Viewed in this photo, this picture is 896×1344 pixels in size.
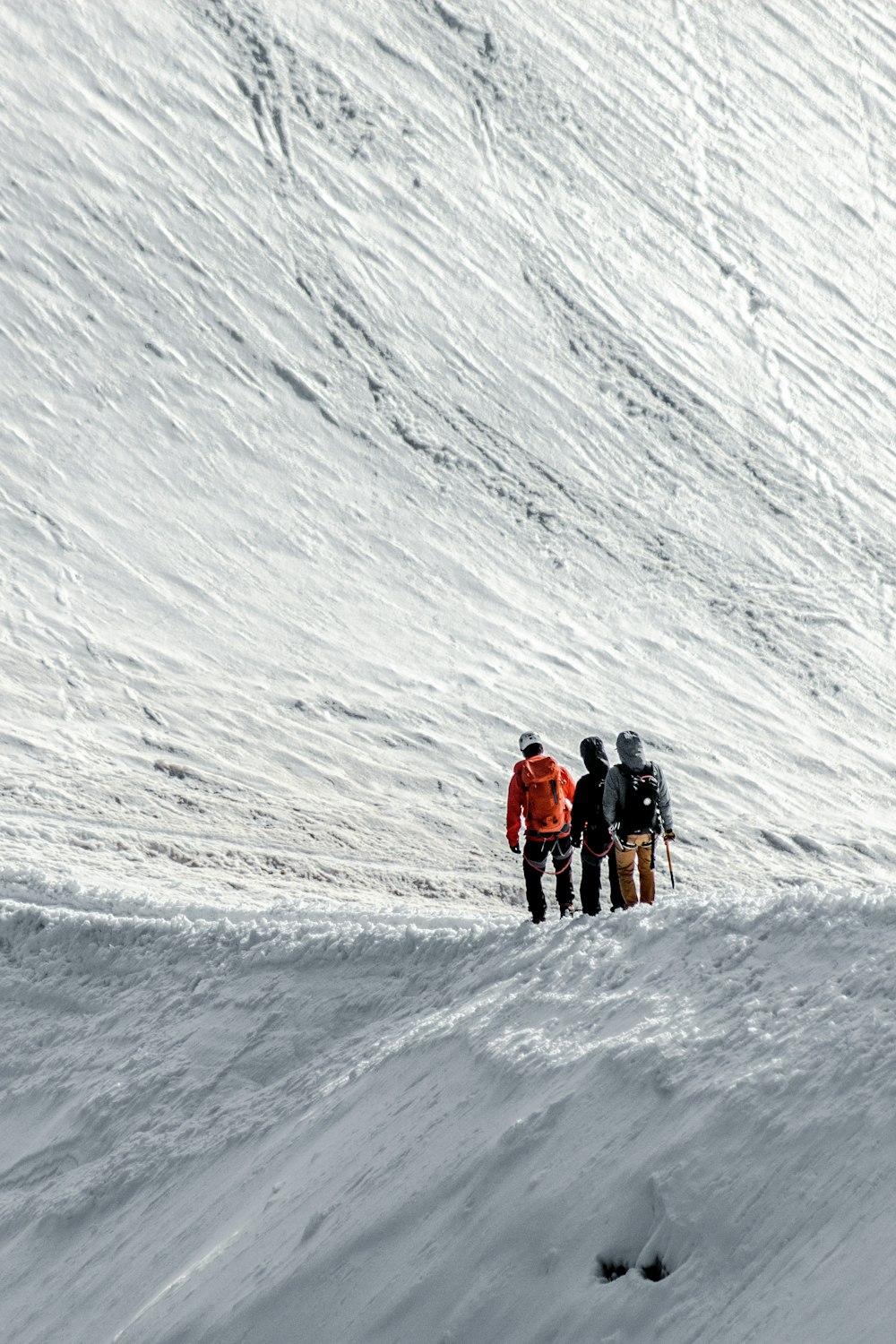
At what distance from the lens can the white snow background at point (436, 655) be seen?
534 cm

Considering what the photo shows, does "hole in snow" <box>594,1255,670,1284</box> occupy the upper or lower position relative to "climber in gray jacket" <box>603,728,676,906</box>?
lower

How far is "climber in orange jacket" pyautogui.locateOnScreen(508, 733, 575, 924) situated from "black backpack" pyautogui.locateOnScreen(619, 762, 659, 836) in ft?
1.37

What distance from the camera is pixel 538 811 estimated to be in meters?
8.46

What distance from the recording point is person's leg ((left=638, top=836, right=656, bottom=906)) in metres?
8.23

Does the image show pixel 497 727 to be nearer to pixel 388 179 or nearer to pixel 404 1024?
pixel 404 1024

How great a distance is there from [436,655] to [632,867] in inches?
499

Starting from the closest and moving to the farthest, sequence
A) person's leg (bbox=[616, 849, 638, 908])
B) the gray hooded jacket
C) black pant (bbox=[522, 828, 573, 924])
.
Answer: the gray hooded jacket < person's leg (bbox=[616, 849, 638, 908]) < black pant (bbox=[522, 828, 573, 924])

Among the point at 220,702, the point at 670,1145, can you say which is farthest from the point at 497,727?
the point at 670,1145

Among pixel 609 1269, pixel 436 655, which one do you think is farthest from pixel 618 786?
pixel 436 655

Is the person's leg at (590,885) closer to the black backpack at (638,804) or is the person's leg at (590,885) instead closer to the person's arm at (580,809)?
the person's arm at (580,809)

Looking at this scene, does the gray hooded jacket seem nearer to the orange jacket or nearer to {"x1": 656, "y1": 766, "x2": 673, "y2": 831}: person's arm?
{"x1": 656, "y1": 766, "x2": 673, "y2": 831}: person's arm

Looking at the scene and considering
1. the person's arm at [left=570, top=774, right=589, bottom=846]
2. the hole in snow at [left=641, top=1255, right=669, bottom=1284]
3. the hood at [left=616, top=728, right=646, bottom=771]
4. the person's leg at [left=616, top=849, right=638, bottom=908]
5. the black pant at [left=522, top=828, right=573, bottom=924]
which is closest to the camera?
the hole in snow at [left=641, top=1255, right=669, bottom=1284]

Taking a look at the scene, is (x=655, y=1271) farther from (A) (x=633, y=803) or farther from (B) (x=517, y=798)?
(B) (x=517, y=798)

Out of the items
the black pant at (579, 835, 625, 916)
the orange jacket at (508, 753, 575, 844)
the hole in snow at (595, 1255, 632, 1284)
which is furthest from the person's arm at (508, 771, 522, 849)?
the hole in snow at (595, 1255, 632, 1284)
